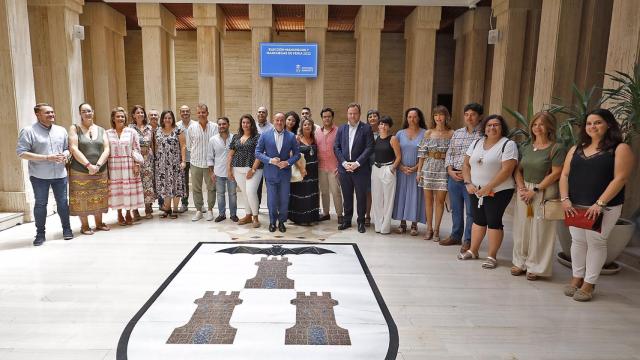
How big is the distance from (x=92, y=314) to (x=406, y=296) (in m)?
2.47

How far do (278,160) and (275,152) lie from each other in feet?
0.42

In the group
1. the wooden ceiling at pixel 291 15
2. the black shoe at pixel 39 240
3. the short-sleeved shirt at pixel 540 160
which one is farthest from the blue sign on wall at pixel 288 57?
the short-sleeved shirt at pixel 540 160

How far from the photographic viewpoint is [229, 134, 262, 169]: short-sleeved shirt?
17.9 ft

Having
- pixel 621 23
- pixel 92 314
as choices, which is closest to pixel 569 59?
pixel 621 23

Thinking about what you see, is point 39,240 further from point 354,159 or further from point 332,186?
point 354,159

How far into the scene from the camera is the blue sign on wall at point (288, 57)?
29.1 feet

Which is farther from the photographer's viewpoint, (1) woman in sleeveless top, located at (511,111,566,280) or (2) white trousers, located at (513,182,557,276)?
(2) white trousers, located at (513,182,557,276)

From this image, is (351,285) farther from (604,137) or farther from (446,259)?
(604,137)

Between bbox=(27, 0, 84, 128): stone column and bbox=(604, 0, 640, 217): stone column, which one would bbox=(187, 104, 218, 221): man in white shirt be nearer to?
bbox=(27, 0, 84, 128): stone column

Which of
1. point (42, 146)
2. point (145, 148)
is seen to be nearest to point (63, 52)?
point (145, 148)

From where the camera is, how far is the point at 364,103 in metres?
8.98

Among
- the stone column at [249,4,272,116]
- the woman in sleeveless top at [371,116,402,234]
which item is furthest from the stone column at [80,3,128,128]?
the woman in sleeveless top at [371,116,402,234]

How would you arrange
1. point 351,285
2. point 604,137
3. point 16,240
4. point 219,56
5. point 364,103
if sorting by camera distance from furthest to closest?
point 219,56
point 364,103
point 16,240
point 351,285
point 604,137

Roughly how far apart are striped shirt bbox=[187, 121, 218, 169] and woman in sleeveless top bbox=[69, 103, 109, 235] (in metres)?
1.10
